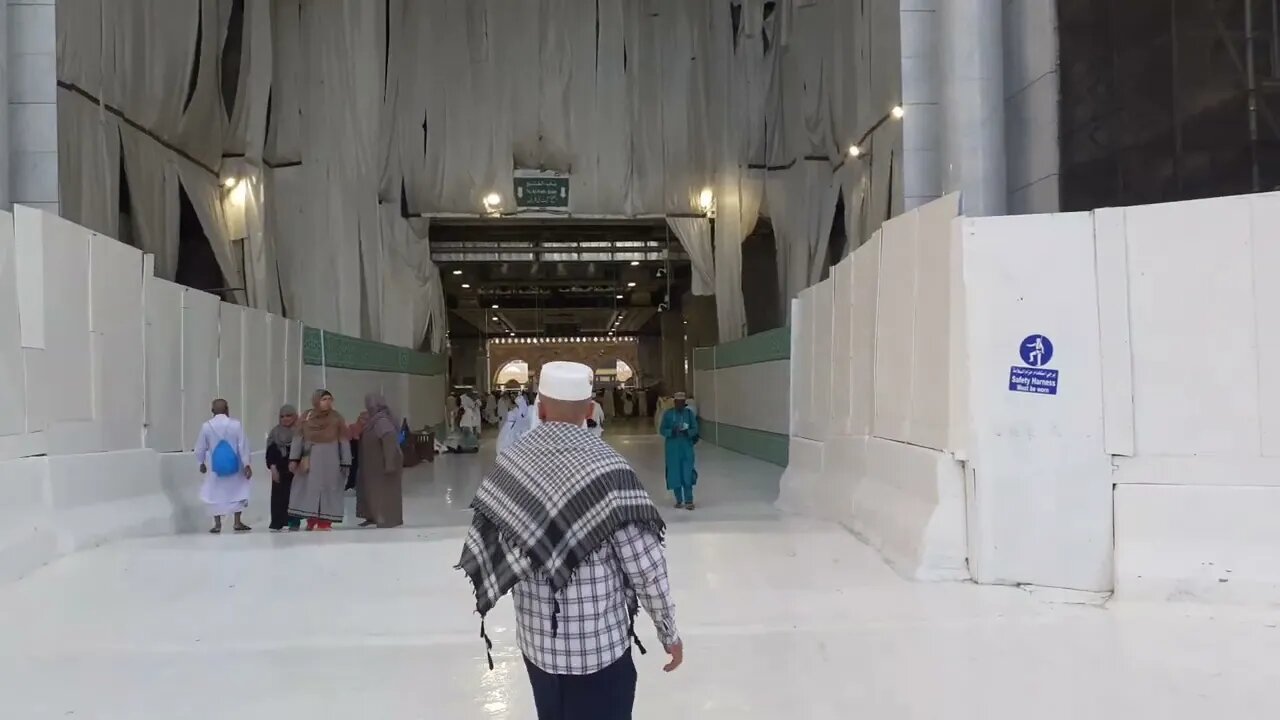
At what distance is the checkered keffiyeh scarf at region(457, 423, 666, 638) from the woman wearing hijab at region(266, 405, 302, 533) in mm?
5287

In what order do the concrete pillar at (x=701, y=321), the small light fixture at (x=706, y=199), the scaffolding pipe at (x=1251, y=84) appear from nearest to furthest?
the scaffolding pipe at (x=1251, y=84) < the small light fixture at (x=706, y=199) < the concrete pillar at (x=701, y=321)

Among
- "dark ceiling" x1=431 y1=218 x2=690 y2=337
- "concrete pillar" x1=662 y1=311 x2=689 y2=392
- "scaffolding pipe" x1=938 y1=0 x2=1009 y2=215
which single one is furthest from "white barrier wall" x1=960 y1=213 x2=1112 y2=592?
"concrete pillar" x1=662 y1=311 x2=689 y2=392

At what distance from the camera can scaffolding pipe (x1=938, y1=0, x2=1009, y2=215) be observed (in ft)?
23.2

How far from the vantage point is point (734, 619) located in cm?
393

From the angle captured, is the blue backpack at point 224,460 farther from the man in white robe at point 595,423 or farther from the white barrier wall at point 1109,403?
the white barrier wall at point 1109,403

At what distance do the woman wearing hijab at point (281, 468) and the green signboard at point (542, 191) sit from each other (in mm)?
9226

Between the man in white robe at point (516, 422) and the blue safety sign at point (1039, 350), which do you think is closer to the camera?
the blue safety sign at point (1039, 350)

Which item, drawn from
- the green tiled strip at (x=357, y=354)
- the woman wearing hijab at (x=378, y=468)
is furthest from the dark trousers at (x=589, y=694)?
the green tiled strip at (x=357, y=354)

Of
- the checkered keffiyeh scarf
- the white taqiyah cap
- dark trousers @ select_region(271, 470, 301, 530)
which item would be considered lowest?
dark trousers @ select_region(271, 470, 301, 530)

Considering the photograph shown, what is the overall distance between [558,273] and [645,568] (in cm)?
2080

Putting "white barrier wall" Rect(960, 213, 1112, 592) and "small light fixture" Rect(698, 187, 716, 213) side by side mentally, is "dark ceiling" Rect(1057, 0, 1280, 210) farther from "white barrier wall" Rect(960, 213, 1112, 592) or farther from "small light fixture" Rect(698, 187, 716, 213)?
"small light fixture" Rect(698, 187, 716, 213)

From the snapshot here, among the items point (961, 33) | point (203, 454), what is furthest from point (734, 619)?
point (961, 33)

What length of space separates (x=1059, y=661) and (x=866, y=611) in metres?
0.90

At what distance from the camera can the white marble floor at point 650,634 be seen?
302cm
